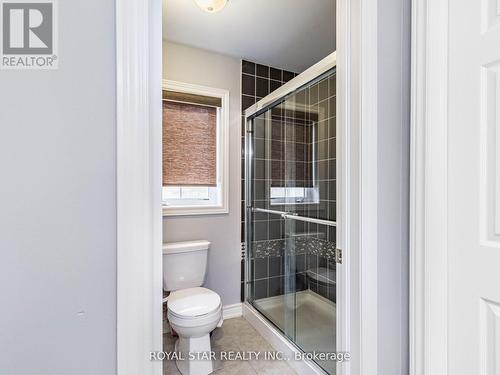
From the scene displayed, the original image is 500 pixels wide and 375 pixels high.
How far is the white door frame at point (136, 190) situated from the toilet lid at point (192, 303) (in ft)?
3.22

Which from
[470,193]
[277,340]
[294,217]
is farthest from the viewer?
[294,217]

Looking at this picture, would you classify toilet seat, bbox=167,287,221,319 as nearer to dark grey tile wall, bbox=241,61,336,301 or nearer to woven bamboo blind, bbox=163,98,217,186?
dark grey tile wall, bbox=241,61,336,301

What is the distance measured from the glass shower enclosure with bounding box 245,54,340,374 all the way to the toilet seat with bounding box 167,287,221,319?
24.9 inches

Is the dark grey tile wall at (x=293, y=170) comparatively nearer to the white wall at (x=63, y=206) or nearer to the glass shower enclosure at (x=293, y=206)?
the glass shower enclosure at (x=293, y=206)

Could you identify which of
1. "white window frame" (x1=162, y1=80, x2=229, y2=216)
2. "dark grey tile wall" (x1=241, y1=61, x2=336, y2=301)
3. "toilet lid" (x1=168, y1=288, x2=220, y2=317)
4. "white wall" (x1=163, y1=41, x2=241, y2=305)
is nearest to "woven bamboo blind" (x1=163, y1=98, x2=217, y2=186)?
"white window frame" (x1=162, y1=80, x2=229, y2=216)

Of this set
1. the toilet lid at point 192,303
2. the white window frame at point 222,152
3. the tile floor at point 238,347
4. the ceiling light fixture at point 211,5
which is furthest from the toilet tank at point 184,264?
the ceiling light fixture at point 211,5

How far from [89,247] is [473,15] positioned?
1278mm

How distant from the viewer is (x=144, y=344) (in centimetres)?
62

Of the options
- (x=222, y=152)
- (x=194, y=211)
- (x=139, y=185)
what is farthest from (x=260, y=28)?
(x=139, y=185)

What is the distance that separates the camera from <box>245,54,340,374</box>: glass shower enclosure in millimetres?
1969

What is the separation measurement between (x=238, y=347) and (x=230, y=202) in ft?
3.69

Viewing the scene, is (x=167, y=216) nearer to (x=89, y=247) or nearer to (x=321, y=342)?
(x=321, y=342)

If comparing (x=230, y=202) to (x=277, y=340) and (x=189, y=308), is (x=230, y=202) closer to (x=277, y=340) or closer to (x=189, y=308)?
(x=189, y=308)

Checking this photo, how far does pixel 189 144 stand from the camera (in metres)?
2.22
